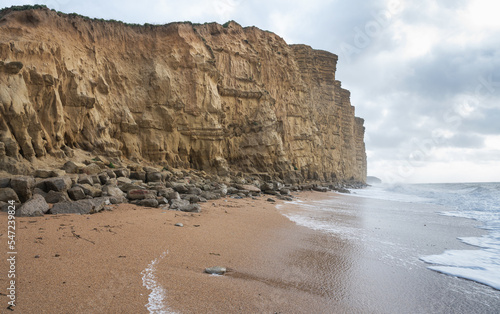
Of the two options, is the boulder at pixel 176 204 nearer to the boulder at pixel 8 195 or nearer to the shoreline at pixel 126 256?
the shoreline at pixel 126 256

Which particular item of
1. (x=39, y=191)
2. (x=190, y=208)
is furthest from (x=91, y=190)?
(x=190, y=208)

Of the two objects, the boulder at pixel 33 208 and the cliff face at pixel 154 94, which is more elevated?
the cliff face at pixel 154 94

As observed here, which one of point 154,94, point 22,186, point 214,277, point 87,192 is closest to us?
point 214,277

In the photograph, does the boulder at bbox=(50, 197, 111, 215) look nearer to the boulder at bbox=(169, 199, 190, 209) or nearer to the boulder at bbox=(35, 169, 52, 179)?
the boulder at bbox=(169, 199, 190, 209)

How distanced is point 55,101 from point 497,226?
16703mm

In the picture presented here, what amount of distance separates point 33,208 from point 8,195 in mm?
1163

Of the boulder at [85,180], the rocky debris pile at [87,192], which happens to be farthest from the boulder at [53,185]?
the boulder at [85,180]

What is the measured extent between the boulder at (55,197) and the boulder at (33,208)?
623mm

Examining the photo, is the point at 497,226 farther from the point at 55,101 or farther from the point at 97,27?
the point at 97,27

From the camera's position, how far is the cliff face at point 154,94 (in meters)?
10.2

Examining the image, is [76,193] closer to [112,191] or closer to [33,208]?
[112,191]

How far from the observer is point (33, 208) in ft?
Result: 17.1

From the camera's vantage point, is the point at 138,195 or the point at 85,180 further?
the point at 138,195

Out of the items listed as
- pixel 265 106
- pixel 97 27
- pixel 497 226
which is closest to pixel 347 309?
pixel 497 226
